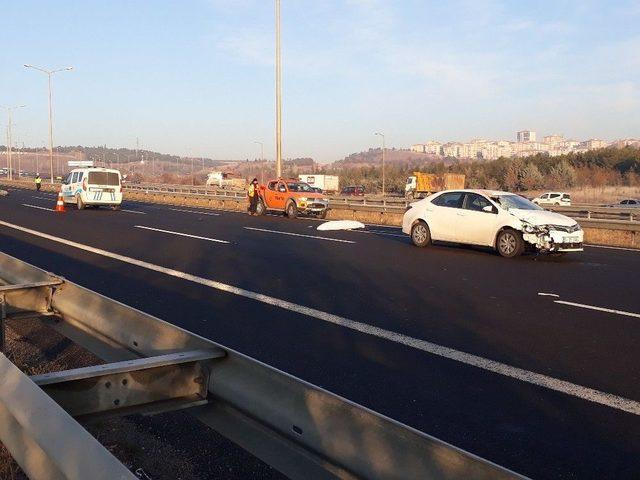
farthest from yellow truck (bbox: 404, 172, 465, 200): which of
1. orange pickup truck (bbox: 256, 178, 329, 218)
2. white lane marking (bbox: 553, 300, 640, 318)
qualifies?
white lane marking (bbox: 553, 300, 640, 318)

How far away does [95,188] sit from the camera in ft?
109

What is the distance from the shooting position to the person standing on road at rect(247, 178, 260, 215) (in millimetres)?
33188

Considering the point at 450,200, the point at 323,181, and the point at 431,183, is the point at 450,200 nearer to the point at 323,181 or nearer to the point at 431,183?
the point at 431,183

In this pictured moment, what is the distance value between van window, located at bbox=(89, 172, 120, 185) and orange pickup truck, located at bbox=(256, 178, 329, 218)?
6696 mm

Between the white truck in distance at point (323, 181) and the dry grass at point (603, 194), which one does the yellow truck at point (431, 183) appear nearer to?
the dry grass at point (603, 194)

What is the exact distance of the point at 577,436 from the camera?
5059 mm

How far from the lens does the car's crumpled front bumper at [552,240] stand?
15.9 m

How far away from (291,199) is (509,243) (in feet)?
53.7

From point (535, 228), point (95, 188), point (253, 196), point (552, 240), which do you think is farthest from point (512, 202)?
point (95, 188)

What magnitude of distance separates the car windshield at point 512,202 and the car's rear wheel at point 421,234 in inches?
77.2

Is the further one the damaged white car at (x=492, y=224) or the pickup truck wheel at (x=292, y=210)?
the pickup truck wheel at (x=292, y=210)

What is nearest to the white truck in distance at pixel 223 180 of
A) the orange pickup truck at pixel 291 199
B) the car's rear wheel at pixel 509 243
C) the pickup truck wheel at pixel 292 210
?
the orange pickup truck at pixel 291 199

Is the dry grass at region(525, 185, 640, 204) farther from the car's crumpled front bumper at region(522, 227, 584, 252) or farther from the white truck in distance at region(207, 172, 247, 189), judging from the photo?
the car's crumpled front bumper at region(522, 227, 584, 252)

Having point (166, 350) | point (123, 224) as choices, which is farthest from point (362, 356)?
point (123, 224)
